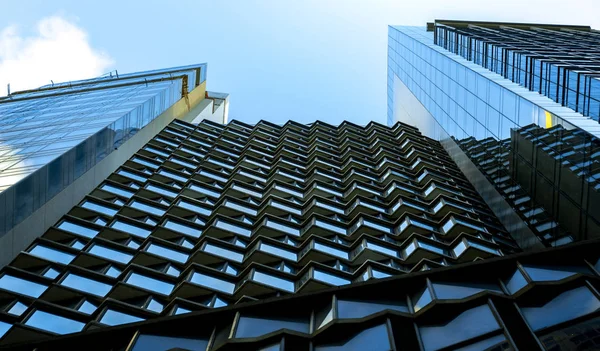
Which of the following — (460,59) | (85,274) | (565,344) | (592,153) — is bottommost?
(85,274)

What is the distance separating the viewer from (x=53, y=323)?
2259 cm

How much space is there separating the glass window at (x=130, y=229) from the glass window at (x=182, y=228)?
120cm

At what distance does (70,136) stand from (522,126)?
2558 cm

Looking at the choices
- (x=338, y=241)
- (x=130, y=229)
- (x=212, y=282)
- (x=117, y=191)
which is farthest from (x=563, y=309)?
(x=117, y=191)

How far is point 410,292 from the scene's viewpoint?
1789cm

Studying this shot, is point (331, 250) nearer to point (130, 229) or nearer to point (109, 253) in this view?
point (130, 229)

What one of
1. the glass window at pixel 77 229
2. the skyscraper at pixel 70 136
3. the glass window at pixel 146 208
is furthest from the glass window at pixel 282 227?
the skyscraper at pixel 70 136

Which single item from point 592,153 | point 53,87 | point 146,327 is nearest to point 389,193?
point 592,153

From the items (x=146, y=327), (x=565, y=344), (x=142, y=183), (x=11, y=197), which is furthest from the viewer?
(x=142, y=183)

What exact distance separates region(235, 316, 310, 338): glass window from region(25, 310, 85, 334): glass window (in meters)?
8.43

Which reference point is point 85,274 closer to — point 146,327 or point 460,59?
point 146,327

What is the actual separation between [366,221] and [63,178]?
53.2ft

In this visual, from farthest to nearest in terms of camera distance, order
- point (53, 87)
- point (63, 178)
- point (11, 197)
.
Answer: point (53, 87), point (63, 178), point (11, 197)

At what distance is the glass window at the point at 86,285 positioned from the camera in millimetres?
25281
